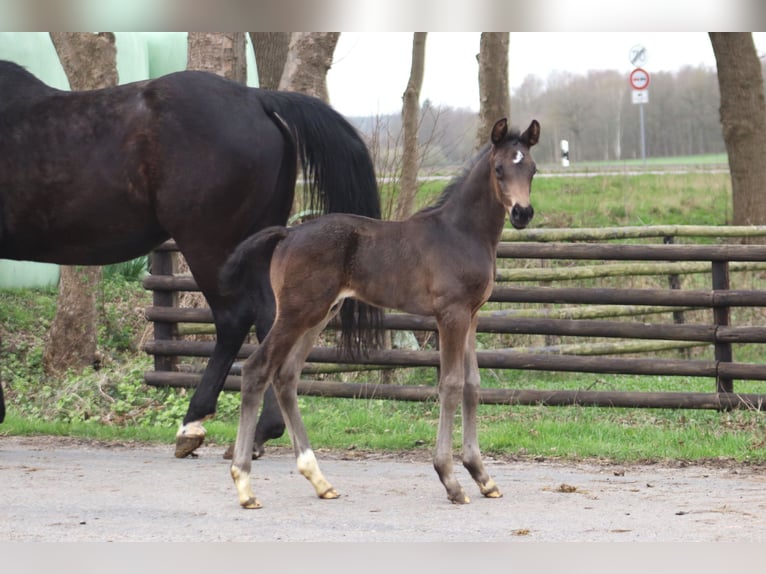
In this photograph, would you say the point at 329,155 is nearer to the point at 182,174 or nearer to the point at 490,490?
the point at 182,174

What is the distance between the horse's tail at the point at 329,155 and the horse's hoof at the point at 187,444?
3.68 ft

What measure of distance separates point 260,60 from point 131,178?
9.05 metres

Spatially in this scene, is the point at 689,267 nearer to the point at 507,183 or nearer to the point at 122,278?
the point at 507,183

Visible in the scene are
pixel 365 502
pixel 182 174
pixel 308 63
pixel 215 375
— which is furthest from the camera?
pixel 308 63

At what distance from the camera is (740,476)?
19.6 feet

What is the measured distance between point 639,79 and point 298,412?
22.3 m

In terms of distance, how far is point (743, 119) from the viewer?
15320mm

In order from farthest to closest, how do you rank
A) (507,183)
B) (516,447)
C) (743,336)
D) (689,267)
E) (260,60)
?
(260,60), (689,267), (743,336), (516,447), (507,183)

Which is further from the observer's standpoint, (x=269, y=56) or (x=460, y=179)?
(x=269, y=56)

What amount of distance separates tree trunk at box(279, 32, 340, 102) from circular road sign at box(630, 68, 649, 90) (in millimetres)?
17209

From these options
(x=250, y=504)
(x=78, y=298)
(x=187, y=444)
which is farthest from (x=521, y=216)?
(x=78, y=298)

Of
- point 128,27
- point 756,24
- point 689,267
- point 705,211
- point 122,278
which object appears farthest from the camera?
point 705,211

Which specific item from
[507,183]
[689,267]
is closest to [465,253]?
[507,183]

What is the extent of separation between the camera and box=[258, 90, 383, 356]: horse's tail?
6574mm
